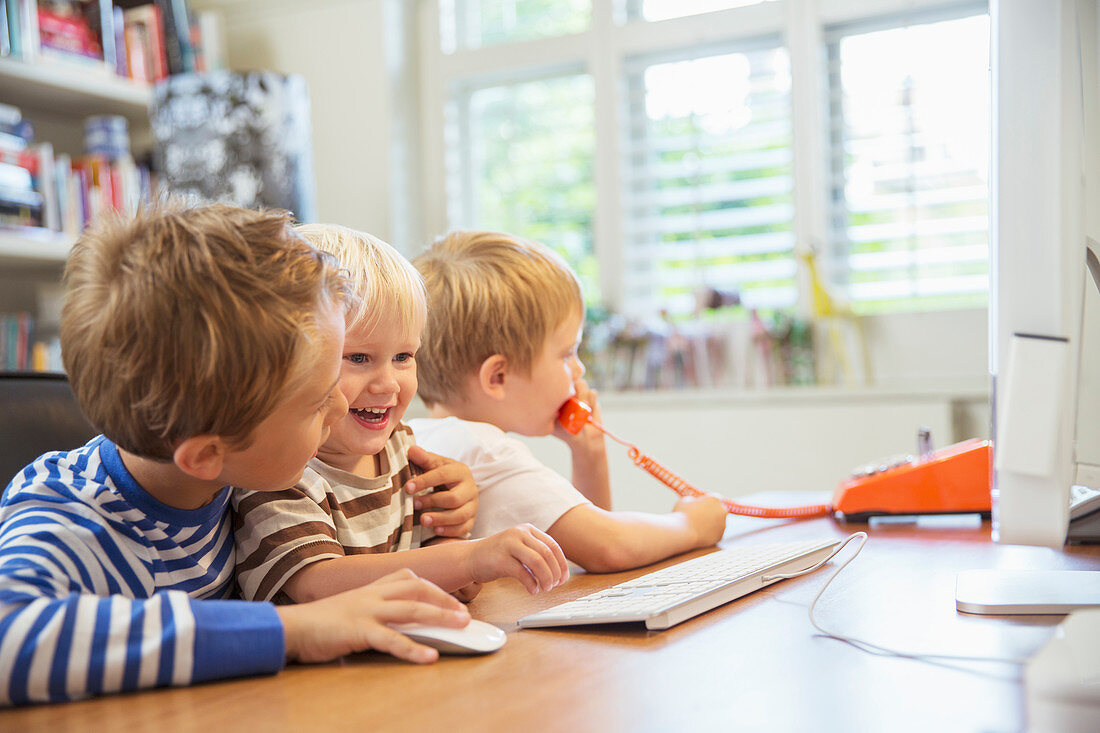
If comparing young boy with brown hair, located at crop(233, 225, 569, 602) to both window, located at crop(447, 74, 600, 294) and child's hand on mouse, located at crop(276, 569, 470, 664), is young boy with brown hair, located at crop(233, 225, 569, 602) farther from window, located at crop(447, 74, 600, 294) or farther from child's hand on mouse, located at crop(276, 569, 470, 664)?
window, located at crop(447, 74, 600, 294)

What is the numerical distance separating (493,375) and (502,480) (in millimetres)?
195

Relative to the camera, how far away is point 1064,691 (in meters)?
0.49

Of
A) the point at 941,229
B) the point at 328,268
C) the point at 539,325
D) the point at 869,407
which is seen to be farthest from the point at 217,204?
the point at 941,229

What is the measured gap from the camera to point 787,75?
3.11 m

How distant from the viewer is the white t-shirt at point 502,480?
1112mm

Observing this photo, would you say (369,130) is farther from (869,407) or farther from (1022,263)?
(1022,263)

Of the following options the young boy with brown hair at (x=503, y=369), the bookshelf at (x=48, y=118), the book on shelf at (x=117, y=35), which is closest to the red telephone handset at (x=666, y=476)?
the young boy with brown hair at (x=503, y=369)

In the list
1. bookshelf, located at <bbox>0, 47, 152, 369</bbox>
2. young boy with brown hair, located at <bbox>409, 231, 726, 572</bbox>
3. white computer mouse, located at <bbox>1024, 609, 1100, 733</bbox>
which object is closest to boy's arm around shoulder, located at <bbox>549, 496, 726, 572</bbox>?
young boy with brown hair, located at <bbox>409, 231, 726, 572</bbox>

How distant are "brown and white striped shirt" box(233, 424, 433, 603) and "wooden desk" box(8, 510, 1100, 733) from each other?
17 centimetres

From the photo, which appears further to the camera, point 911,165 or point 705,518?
point 911,165

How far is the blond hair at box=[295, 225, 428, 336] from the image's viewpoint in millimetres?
984

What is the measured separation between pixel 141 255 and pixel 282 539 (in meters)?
0.29

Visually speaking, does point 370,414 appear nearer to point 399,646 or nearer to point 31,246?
point 399,646

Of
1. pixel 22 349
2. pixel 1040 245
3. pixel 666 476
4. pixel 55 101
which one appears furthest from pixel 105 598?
pixel 55 101
